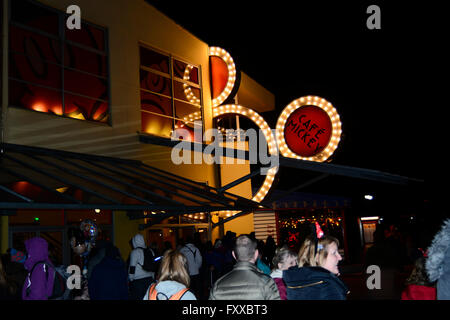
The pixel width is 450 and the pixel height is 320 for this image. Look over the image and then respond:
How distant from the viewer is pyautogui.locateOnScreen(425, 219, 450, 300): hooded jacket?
3.44 m

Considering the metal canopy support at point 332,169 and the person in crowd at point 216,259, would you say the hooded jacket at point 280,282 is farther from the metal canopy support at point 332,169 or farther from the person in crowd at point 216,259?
the metal canopy support at point 332,169

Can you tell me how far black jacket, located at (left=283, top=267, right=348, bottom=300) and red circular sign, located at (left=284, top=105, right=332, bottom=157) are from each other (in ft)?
38.1

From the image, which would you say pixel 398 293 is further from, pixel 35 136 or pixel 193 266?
pixel 35 136

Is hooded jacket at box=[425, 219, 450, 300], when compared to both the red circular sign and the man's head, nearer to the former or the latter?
the man's head

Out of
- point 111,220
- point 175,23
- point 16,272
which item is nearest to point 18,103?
point 111,220

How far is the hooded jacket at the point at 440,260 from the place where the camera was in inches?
135

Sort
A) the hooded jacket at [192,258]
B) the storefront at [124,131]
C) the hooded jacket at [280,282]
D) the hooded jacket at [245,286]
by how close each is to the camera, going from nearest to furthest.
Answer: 1. the hooded jacket at [245,286]
2. the hooded jacket at [280,282]
3. the storefront at [124,131]
4. the hooded jacket at [192,258]

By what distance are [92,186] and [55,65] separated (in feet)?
13.3

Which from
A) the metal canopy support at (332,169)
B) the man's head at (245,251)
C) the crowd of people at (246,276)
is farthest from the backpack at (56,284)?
the metal canopy support at (332,169)

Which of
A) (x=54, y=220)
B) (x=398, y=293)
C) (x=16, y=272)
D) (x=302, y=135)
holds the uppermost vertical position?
(x=302, y=135)

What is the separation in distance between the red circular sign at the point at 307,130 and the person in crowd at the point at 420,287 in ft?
38.6

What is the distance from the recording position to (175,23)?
15.7 meters

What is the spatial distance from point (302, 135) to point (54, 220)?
857 centimetres

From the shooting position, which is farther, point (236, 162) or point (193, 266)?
point (236, 162)
